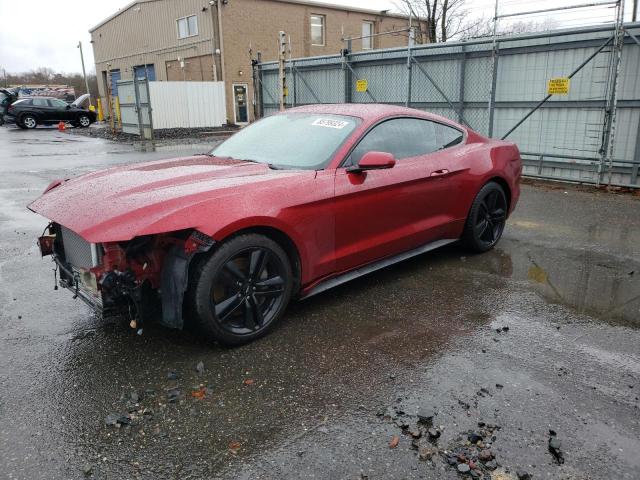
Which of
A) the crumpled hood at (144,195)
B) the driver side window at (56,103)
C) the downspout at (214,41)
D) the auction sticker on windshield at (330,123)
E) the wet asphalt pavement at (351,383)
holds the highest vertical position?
the downspout at (214,41)

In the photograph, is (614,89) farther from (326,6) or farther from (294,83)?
(326,6)

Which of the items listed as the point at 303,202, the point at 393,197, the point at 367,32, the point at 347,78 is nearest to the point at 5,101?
the point at 367,32

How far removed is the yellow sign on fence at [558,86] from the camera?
30.8 ft

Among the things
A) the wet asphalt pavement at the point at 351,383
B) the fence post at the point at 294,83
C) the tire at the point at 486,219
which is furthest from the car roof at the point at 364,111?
the fence post at the point at 294,83

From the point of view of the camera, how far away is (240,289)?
3.45m

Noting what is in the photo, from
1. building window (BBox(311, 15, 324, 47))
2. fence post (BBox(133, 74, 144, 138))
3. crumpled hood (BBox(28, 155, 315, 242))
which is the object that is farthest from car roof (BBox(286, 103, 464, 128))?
building window (BBox(311, 15, 324, 47))

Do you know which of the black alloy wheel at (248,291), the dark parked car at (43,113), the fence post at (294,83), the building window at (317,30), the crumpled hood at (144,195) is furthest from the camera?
the building window at (317,30)

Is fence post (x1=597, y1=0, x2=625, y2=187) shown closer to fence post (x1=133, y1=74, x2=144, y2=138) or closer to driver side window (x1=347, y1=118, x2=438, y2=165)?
driver side window (x1=347, y1=118, x2=438, y2=165)

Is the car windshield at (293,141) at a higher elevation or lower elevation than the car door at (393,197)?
higher

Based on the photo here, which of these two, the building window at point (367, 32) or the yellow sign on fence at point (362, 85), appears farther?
the building window at point (367, 32)

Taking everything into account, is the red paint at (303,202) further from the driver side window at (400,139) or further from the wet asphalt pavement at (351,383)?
the wet asphalt pavement at (351,383)

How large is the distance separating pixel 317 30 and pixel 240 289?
29262 mm

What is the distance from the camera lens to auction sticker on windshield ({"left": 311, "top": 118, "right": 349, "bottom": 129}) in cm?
432

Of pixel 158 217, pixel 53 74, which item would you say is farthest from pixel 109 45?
pixel 53 74
